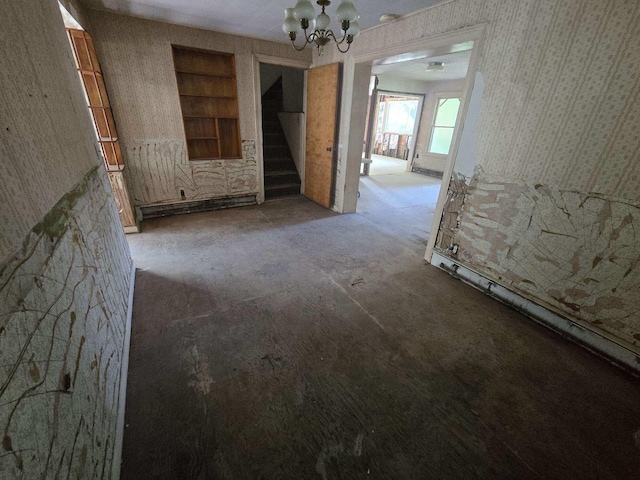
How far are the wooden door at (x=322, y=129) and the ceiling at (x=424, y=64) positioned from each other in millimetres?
700

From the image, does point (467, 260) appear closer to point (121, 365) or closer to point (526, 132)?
point (526, 132)

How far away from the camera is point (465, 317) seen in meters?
2.14

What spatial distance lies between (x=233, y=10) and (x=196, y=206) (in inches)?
102

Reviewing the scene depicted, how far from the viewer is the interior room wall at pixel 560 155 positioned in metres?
1.62

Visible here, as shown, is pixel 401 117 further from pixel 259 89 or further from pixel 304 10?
pixel 304 10

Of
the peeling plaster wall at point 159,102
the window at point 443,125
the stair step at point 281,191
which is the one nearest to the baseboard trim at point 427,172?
the window at point 443,125

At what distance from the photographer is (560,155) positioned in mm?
1872

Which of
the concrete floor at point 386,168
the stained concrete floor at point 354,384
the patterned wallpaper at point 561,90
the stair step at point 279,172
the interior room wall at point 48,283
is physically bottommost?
the stained concrete floor at point 354,384

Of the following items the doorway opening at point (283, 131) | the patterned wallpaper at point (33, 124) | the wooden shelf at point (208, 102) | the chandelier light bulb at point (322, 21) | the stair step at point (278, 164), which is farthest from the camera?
the stair step at point (278, 164)

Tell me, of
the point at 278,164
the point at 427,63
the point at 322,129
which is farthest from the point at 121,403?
the point at 427,63

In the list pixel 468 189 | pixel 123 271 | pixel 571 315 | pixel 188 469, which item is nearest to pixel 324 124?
pixel 468 189

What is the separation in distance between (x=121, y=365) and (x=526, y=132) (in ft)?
10.2

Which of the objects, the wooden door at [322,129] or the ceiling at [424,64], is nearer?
the ceiling at [424,64]

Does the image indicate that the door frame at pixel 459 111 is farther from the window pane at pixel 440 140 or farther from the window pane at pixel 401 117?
the window pane at pixel 401 117
